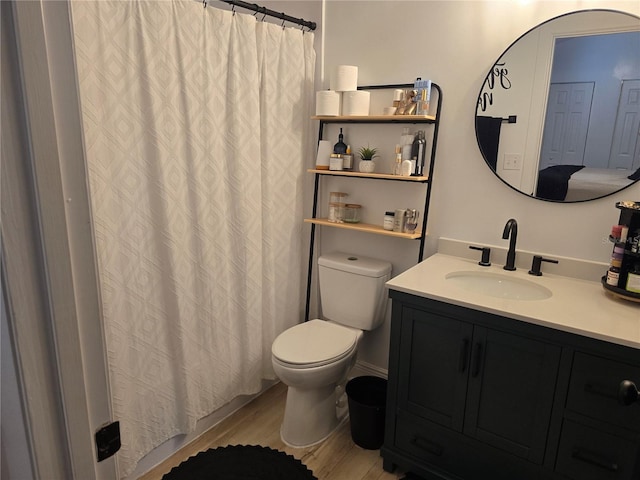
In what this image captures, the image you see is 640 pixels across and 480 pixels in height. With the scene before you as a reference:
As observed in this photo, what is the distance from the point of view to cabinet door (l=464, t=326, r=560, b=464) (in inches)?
60.5

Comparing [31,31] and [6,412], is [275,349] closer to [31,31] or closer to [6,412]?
[6,412]

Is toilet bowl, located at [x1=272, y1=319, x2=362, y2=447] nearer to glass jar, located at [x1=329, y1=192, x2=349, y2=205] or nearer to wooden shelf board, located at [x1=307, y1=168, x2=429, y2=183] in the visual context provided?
glass jar, located at [x1=329, y1=192, x2=349, y2=205]

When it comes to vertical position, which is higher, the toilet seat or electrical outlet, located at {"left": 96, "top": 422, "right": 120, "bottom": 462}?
electrical outlet, located at {"left": 96, "top": 422, "right": 120, "bottom": 462}

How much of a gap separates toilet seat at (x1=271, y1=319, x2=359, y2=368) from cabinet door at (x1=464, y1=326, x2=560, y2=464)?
2.18 ft

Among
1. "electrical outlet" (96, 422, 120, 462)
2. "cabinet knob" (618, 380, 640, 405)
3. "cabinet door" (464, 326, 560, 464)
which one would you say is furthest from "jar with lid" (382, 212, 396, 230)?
"electrical outlet" (96, 422, 120, 462)

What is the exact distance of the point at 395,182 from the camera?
237cm

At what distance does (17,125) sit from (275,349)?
5.68ft

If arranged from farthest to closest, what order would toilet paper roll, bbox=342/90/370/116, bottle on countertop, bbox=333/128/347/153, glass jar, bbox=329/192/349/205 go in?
glass jar, bbox=329/192/349/205 < bottle on countertop, bbox=333/128/347/153 < toilet paper roll, bbox=342/90/370/116

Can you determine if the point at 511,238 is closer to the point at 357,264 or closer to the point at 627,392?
the point at 357,264

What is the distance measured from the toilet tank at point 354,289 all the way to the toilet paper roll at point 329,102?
2.67ft

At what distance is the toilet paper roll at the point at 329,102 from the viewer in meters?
2.30

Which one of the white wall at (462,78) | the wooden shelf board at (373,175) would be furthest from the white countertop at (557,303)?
the wooden shelf board at (373,175)

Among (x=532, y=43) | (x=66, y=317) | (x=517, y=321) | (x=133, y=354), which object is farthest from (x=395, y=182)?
(x=66, y=317)

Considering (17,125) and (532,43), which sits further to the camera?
(532,43)
